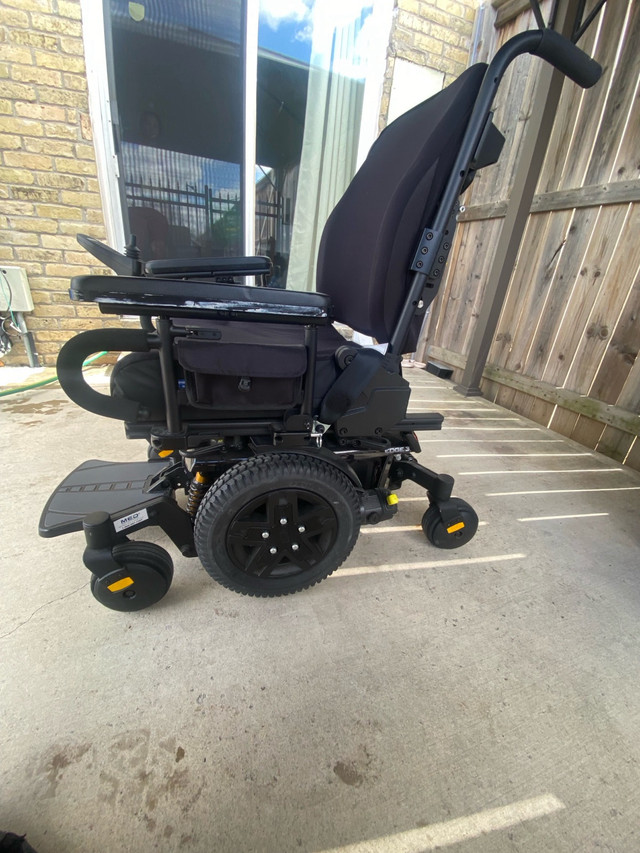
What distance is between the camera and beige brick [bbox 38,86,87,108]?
2172mm

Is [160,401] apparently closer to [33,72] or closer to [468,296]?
[33,72]

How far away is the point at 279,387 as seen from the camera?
2.84 feet

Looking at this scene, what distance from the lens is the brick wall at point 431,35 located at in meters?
2.70

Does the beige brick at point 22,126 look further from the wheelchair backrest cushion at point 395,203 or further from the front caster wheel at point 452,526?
the front caster wheel at point 452,526

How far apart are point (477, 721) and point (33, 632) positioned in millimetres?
1112

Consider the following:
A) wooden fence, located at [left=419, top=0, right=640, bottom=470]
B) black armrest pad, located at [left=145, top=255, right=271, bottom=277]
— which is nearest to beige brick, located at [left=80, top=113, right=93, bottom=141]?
black armrest pad, located at [left=145, top=255, right=271, bottom=277]

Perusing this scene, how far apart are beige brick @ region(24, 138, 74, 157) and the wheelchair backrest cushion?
7.29 feet

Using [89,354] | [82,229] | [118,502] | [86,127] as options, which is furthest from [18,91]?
[118,502]

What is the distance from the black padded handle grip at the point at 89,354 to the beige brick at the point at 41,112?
247 cm

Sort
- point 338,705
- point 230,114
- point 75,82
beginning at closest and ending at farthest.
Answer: point 338,705, point 75,82, point 230,114

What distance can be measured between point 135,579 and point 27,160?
9.22 feet

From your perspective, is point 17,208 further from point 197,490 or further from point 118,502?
point 197,490

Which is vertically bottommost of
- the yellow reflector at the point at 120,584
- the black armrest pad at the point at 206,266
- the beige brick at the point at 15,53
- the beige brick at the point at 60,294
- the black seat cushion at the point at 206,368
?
the yellow reflector at the point at 120,584

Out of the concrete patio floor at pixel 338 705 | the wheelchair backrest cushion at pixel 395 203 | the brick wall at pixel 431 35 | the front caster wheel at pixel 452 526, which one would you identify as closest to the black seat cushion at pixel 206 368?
the wheelchair backrest cushion at pixel 395 203
